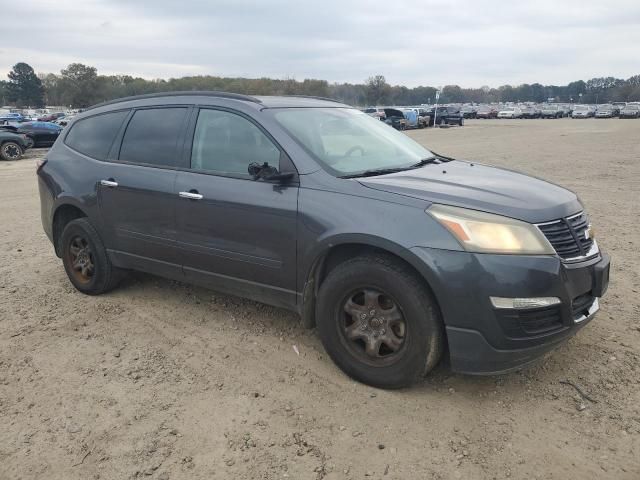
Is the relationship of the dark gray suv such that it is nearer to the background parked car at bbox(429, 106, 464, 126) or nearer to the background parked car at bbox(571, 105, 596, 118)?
the background parked car at bbox(429, 106, 464, 126)

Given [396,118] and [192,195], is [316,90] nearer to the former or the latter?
[396,118]

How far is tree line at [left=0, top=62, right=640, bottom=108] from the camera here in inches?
2908

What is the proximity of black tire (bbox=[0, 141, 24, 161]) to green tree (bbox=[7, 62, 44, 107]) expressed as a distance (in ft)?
312

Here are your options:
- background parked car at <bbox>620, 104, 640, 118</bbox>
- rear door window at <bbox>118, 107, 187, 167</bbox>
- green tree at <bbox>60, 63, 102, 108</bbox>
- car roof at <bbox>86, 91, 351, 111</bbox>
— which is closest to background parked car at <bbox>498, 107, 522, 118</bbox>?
background parked car at <bbox>620, 104, 640, 118</bbox>

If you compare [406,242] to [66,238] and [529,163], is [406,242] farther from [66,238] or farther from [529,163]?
[529,163]

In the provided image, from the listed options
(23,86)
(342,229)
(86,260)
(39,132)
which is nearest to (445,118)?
(39,132)

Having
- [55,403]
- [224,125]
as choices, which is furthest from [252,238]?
[55,403]

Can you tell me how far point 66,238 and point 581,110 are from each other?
74603 mm

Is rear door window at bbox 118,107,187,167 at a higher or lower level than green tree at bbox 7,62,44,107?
lower

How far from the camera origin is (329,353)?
354cm

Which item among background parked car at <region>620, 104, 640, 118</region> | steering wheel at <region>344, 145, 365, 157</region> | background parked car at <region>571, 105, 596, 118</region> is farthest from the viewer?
Answer: background parked car at <region>571, 105, 596, 118</region>

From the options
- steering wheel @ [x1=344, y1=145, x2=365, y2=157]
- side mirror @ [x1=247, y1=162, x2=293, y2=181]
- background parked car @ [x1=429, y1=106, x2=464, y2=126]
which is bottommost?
background parked car @ [x1=429, y1=106, x2=464, y2=126]

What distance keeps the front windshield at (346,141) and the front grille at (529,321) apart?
Result: 137 cm

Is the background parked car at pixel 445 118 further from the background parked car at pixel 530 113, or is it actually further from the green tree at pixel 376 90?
the green tree at pixel 376 90
